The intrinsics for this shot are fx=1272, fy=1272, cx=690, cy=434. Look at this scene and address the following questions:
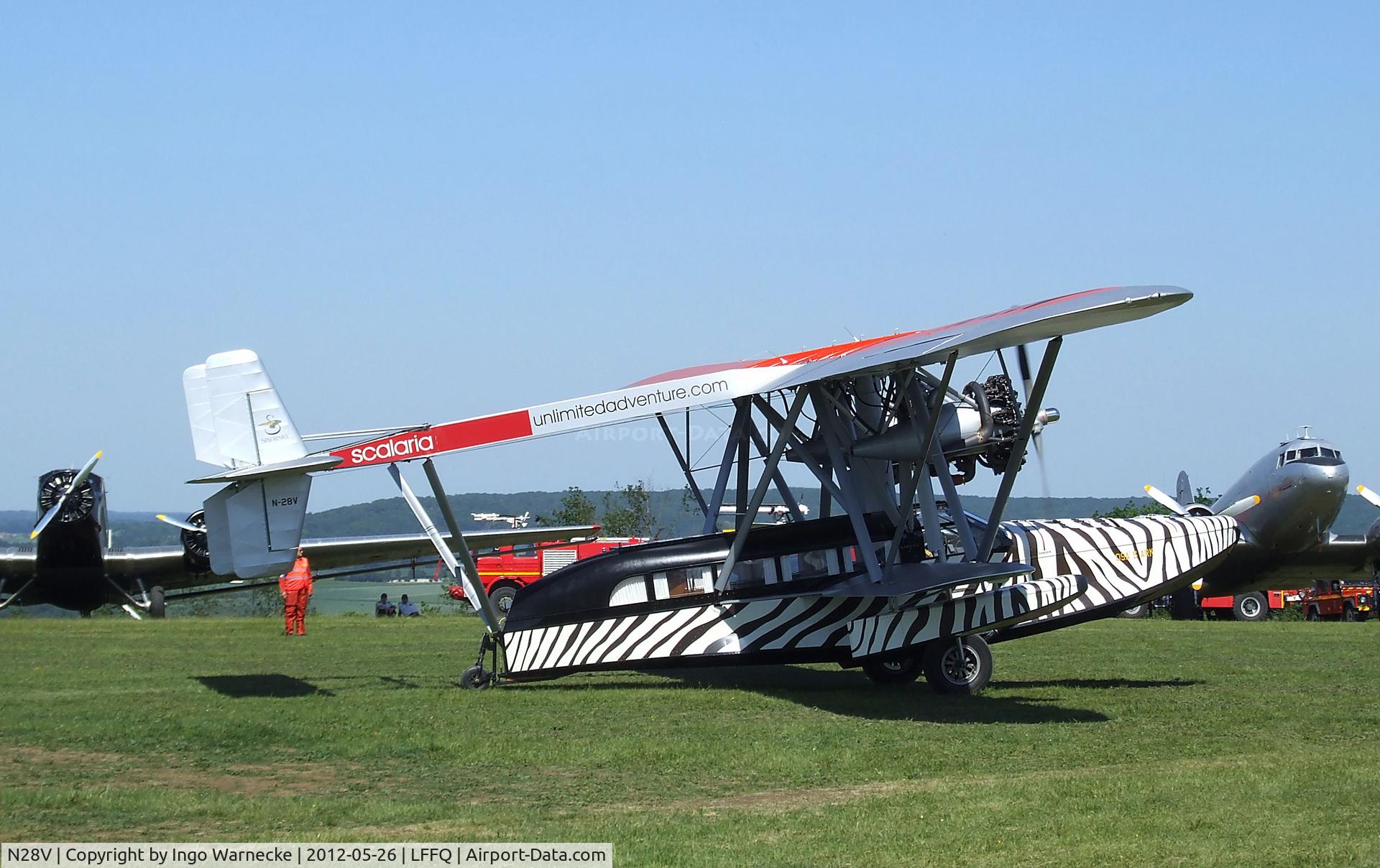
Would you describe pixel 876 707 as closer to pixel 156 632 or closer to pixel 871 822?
pixel 871 822

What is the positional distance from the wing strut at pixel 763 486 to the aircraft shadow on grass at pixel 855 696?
5.27ft

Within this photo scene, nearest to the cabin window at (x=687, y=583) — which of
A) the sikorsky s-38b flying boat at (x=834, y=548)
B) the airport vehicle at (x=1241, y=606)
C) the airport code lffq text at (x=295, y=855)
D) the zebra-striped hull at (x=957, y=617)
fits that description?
the sikorsky s-38b flying boat at (x=834, y=548)

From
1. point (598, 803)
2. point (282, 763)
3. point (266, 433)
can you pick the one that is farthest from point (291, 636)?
point (598, 803)

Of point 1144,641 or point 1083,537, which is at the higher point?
point 1083,537

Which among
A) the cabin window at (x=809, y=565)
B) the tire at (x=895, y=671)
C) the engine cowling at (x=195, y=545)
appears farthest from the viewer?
the engine cowling at (x=195, y=545)

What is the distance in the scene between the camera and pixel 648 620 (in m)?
14.8

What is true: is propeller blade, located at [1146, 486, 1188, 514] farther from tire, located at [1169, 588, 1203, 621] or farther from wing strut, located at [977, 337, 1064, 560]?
wing strut, located at [977, 337, 1064, 560]

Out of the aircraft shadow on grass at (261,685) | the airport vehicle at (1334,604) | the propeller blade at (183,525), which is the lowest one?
the airport vehicle at (1334,604)

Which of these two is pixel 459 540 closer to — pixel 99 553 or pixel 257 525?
pixel 257 525

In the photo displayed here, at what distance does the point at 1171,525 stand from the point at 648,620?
672 centimetres

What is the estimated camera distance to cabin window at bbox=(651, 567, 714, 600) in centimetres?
1485

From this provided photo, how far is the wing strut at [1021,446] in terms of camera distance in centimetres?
1305

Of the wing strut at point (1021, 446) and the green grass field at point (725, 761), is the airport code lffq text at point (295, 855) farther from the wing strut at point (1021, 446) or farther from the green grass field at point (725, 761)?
the wing strut at point (1021, 446)

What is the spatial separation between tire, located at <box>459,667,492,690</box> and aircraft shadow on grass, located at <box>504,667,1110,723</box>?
0.27 meters
